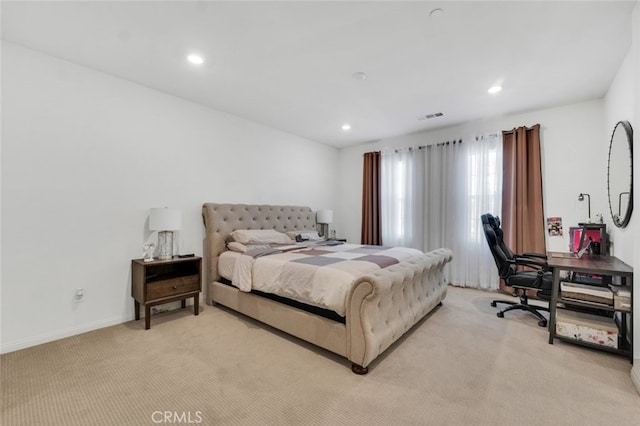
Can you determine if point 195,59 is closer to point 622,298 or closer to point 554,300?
point 554,300

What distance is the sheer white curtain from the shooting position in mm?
4207

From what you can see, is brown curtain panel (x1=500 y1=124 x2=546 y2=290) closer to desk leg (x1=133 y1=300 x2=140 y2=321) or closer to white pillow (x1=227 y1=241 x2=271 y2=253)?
white pillow (x1=227 y1=241 x2=271 y2=253)

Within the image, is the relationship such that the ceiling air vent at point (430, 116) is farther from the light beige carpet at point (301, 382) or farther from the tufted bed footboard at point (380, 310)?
the light beige carpet at point (301, 382)

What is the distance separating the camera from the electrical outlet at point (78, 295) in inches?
105

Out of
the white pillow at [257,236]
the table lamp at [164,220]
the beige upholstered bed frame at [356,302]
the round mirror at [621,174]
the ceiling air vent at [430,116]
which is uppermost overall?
the ceiling air vent at [430,116]

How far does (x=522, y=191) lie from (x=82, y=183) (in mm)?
5439

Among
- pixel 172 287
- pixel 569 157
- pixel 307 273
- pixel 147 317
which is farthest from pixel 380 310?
pixel 569 157

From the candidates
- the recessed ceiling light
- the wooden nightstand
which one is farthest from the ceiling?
the wooden nightstand

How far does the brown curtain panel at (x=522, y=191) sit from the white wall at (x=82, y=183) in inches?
170

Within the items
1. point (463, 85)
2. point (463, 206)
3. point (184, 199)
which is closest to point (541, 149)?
point (463, 206)

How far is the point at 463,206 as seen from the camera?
442 centimetres

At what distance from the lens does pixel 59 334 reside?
2.56 m

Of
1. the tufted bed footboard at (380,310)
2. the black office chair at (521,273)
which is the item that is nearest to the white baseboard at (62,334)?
the tufted bed footboard at (380,310)

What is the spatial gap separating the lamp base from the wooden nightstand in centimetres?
13
